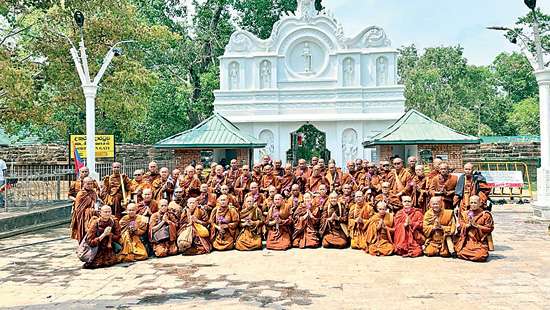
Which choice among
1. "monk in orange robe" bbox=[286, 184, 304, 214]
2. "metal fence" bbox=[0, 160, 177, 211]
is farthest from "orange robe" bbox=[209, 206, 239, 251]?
"metal fence" bbox=[0, 160, 177, 211]

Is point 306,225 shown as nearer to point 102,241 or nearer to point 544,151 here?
point 102,241

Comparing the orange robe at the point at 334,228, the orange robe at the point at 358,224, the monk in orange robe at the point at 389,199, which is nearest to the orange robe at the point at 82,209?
the orange robe at the point at 334,228

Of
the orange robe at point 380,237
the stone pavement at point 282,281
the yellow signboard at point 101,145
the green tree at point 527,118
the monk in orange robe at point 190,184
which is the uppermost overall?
the green tree at point 527,118

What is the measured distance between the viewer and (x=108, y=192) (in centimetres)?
1194

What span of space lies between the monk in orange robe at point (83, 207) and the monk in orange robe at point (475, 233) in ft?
20.4

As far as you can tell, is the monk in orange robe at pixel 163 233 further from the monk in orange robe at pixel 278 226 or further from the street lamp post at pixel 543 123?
the street lamp post at pixel 543 123

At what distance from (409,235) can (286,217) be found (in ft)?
7.73

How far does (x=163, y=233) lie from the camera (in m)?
10.2

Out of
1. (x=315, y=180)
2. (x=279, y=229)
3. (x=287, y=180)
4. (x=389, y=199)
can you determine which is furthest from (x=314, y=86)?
(x=279, y=229)

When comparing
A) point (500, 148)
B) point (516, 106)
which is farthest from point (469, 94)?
point (500, 148)

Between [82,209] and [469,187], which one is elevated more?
[469,187]

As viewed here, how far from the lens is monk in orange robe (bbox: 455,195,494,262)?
9453mm

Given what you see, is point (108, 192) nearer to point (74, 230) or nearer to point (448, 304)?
point (74, 230)

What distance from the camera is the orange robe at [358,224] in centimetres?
1059
